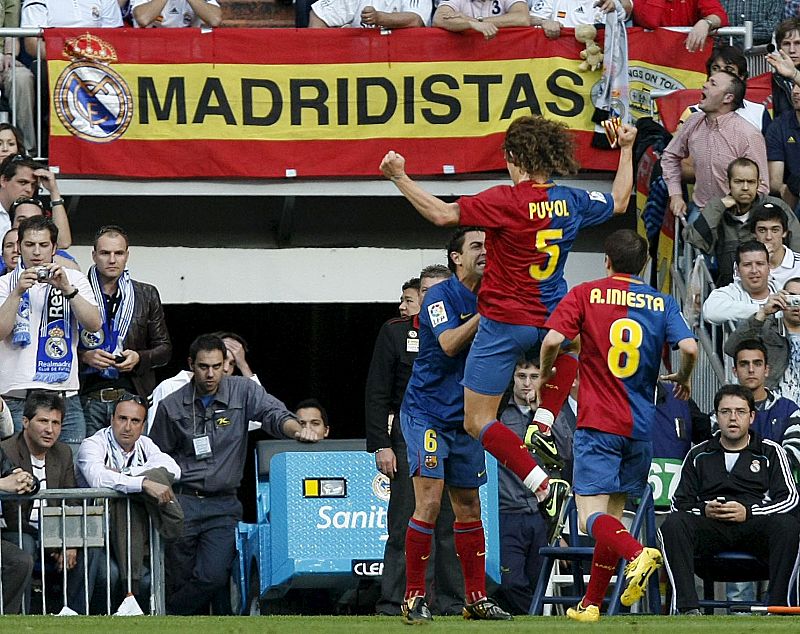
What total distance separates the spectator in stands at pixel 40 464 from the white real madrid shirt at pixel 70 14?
4.34 metres

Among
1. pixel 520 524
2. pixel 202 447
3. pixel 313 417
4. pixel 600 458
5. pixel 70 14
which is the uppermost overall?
pixel 70 14

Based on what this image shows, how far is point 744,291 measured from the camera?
10430 millimetres

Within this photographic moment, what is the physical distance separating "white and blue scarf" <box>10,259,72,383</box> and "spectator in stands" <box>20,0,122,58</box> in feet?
10.7

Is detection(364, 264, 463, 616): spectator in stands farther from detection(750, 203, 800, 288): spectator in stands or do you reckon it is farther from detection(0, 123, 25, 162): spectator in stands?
detection(0, 123, 25, 162): spectator in stands

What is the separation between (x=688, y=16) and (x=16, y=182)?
583 cm

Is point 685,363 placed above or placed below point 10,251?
above

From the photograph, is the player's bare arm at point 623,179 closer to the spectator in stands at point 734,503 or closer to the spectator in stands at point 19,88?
the spectator in stands at point 734,503

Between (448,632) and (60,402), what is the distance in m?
3.82

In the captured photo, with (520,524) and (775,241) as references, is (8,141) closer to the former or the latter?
(520,524)

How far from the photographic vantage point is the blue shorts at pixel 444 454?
7.30 metres

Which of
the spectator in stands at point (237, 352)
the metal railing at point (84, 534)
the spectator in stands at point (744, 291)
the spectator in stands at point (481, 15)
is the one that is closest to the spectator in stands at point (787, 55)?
the spectator in stands at point (481, 15)

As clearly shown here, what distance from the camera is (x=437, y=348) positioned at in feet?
24.4

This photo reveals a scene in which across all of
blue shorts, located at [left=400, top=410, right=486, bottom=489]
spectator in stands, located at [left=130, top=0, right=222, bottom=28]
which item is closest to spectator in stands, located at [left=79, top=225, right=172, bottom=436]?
spectator in stands, located at [left=130, top=0, right=222, bottom=28]

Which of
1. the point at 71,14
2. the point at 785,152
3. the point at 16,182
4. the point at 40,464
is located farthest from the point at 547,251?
the point at 71,14
